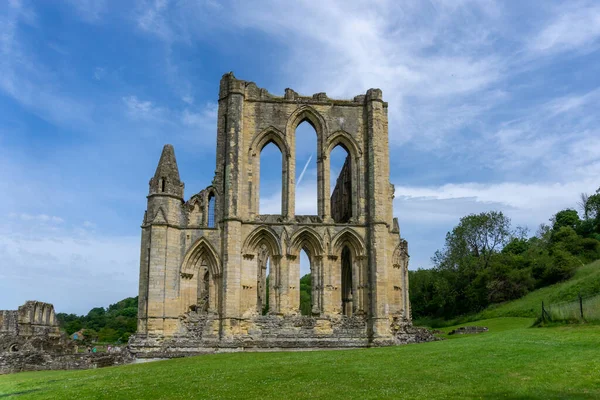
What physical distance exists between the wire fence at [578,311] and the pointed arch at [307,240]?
9.49m

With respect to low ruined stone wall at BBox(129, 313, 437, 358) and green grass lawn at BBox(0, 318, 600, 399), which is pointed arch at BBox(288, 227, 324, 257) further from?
green grass lawn at BBox(0, 318, 600, 399)

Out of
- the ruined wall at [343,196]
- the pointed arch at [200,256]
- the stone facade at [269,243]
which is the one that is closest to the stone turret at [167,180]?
the stone facade at [269,243]

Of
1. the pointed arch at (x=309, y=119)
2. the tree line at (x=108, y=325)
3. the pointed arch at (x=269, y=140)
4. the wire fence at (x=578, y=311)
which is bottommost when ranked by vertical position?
the tree line at (x=108, y=325)

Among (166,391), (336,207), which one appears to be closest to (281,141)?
(336,207)

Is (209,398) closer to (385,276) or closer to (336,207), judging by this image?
(385,276)

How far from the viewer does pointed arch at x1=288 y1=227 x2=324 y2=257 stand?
2588 centimetres

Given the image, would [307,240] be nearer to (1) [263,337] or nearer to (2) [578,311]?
(1) [263,337]

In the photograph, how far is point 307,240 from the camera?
26.3 meters

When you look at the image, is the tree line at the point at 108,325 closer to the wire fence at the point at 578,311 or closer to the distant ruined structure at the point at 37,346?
the distant ruined structure at the point at 37,346

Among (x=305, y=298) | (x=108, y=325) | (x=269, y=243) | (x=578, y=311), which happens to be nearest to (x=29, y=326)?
(x=269, y=243)

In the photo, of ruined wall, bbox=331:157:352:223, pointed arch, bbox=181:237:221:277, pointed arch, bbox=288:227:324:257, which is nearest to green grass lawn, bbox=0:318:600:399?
pointed arch, bbox=181:237:221:277

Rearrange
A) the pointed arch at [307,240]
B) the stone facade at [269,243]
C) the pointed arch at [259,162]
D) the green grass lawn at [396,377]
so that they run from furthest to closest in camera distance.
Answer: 1. the pointed arch at [259,162]
2. the pointed arch at [307,240]
3. the stone facade at [269,243]
4. the green grass lawn at [396,377]

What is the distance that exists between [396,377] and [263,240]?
46.6 ft

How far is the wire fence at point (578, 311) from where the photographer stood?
18300mm
